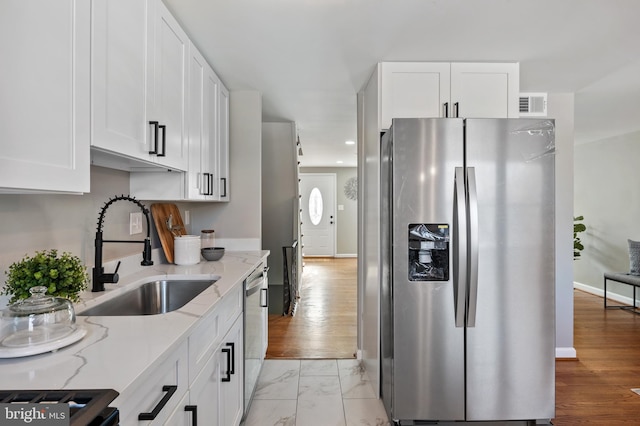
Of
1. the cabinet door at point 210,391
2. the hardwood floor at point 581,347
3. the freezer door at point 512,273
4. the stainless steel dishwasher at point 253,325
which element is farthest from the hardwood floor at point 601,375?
the cabinet door at point 210,391

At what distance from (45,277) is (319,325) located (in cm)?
323

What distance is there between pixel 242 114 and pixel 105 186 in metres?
1.49

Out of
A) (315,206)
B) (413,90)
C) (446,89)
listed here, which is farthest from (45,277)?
(315,206)

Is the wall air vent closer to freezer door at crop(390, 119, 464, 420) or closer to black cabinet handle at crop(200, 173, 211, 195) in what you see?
freezer door at crop(390, 119, 464, 420)

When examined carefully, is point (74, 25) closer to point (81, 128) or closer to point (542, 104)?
point (81, 128)

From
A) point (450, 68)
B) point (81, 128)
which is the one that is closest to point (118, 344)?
point (81, 128)

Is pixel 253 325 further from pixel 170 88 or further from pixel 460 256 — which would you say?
pixel 170 88

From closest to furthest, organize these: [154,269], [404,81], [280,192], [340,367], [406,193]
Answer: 1. [406,193]
2. [154,269]
3. [404,81]
4. [340,367]
5. [280,192]

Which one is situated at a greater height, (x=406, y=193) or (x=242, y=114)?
(x=242, y=114)

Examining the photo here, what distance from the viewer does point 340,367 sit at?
2.94m

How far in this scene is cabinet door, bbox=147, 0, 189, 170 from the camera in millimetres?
1636

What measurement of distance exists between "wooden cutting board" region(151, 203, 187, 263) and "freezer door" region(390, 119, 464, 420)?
153 cm

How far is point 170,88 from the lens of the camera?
180cm

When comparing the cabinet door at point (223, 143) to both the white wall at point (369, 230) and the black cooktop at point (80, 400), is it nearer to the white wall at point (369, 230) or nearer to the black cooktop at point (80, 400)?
the white wall at point (369, 230)
